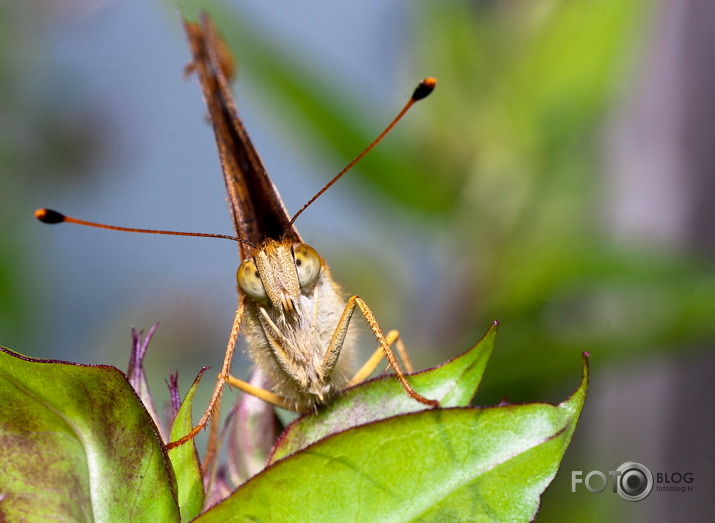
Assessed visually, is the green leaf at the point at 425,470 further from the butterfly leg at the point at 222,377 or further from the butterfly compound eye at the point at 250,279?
the butterfly compound eye at the point at 250,279

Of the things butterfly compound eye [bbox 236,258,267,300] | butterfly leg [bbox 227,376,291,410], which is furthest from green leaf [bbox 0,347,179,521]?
butterfly compound eye [bbox 236,258,267,300]

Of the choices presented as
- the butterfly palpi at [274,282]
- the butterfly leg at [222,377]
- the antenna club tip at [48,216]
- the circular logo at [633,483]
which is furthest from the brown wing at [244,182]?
the circular logo at [633,483]

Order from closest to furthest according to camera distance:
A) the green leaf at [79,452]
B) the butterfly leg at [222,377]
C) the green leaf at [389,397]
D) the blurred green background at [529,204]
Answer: the green leaf at [79,452], the green leaf at [389,397], the butterfly leg at [222,377], the blurred green background at [529,204]

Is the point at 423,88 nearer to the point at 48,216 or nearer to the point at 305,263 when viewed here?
the point at 305,263

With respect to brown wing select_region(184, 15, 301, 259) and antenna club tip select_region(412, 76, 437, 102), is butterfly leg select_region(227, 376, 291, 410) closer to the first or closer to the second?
brown wing select_region(184, 15, 301, 259)

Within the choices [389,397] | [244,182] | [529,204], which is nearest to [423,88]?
[244,182]

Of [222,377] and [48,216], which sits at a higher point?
[48,216]
